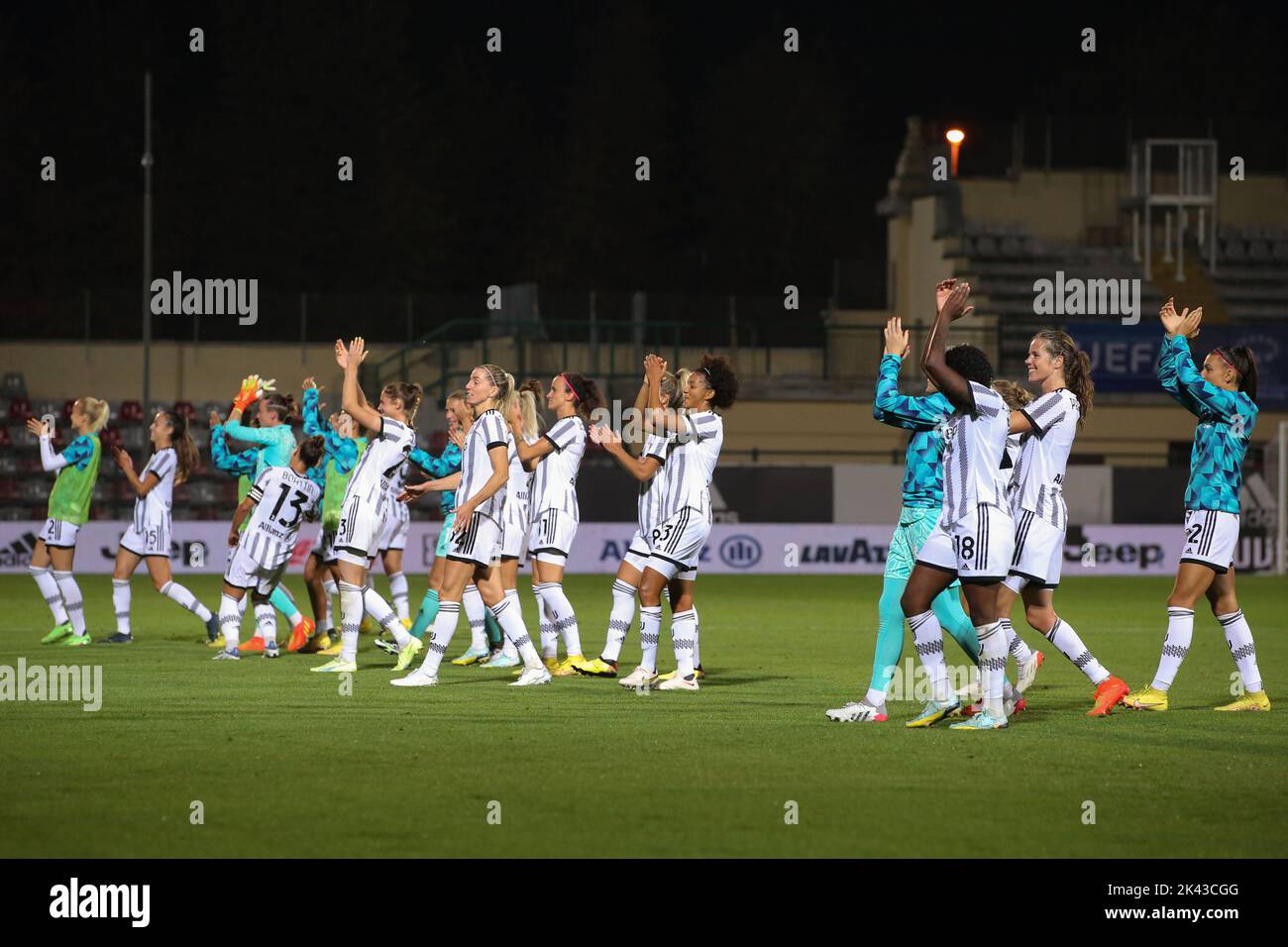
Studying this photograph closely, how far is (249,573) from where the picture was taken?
14617 millimetres

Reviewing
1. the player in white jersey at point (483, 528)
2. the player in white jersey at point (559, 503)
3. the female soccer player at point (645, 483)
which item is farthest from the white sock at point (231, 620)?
the female soccer player at point (645, 483)

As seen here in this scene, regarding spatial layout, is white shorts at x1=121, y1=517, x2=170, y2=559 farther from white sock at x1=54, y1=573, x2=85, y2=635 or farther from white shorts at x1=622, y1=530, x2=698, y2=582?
white shorts at x1=622, y1=530, x2=698, y2=582

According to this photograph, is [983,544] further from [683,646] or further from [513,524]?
[513,524]

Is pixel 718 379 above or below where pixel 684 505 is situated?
above

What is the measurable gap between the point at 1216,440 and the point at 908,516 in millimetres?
1909

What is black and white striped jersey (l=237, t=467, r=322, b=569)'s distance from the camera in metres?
14.7

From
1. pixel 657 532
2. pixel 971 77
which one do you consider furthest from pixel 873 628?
pixel 971 77

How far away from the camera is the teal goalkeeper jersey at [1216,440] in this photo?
1085cm

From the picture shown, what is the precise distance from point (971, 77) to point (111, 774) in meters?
75.9

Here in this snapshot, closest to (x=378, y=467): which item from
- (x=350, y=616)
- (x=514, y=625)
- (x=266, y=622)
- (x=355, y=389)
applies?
(x=355, y=389)

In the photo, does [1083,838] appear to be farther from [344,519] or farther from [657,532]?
[344,519]

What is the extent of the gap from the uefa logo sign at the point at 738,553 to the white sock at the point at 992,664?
19774mm

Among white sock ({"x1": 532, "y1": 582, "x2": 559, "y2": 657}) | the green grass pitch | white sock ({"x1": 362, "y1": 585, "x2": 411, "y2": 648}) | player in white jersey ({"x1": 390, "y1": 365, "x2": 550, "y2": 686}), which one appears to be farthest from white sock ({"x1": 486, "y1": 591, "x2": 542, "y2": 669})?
white sock ({"x1": 362, "y1": 585, "x2": 411, "y2": 648})
